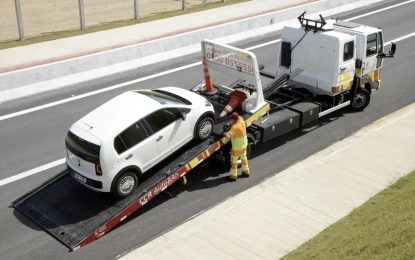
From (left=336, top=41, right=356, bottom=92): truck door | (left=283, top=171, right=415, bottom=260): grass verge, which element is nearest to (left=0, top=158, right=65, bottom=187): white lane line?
(left=283, top=171, right=415, bottom=260): grass verge

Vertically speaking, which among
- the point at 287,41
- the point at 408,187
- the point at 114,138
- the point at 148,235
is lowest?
the point at 148,235

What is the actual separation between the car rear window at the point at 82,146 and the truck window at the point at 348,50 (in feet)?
23.4

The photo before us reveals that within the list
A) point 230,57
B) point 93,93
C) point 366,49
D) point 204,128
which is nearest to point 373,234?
point 204,128

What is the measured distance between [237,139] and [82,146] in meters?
3.36

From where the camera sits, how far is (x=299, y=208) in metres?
10.7

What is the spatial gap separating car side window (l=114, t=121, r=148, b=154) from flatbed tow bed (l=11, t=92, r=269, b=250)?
0.90 metres

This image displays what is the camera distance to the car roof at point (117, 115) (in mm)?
10242

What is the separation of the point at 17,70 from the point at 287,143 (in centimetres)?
884

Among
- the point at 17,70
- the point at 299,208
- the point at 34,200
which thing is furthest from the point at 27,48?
the point at 299,208

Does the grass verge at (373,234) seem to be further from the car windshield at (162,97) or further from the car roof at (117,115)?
the car windshield at (162,97)

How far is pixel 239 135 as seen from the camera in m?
11.5

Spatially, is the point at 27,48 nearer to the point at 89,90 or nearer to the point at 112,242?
the point at 89,90

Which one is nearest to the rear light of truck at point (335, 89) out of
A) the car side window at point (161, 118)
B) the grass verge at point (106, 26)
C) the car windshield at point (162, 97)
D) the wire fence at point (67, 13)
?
the car windshield at point (162, 97)

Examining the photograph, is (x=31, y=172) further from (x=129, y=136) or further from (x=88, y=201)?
(x=129, y=136)
